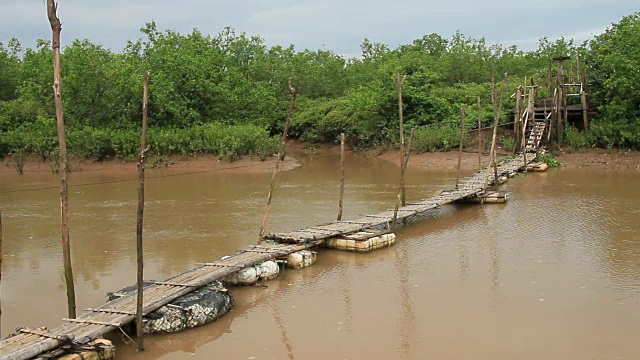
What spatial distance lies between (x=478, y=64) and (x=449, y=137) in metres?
11.3

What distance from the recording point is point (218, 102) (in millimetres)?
29875

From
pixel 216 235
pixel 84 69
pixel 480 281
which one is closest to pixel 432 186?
pixel 216 235

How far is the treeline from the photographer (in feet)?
81.7

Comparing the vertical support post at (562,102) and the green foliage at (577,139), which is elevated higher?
the vertical support post at (562,102)

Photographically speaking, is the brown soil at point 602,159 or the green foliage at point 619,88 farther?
the green foliage at point 619,88

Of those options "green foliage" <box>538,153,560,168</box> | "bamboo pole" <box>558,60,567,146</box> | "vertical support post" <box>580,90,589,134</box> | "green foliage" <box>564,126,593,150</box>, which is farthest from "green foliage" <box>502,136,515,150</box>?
"vertical support post" <box>580,90,589,134</box>

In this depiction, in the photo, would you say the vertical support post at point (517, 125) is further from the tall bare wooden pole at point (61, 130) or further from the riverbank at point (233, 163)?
the tall bare wooden pole at point (61, 130)

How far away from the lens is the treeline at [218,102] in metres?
24.9

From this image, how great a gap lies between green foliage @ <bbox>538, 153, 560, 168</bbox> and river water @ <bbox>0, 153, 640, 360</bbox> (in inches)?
133

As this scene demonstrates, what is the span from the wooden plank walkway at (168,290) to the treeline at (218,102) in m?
12.8

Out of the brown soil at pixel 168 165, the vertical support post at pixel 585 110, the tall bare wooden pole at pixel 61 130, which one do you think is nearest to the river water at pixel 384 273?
the tall bare wooden pole at pixel 61 130

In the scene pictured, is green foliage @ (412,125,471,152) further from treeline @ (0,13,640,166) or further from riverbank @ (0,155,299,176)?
riverbank @ (0,155,299,176)

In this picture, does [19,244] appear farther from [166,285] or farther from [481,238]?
[481,238]

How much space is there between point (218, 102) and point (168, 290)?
71.6 feet
